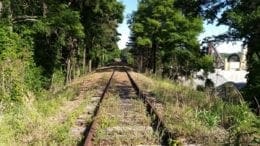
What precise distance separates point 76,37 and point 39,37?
18.1 feet

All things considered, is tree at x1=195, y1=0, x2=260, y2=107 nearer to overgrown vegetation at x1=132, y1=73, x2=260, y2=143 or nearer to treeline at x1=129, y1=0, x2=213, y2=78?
overgrown vegetation at x1=132, y1=73, x2=260, y2=143

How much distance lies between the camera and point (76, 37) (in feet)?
133

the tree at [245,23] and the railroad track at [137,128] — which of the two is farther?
the tree at [245,23]

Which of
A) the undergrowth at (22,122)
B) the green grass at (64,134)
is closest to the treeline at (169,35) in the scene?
the undergrowth at (22,122)

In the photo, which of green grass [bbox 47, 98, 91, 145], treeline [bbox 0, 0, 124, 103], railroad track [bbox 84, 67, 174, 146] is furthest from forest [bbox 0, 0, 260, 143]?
railroad track [bbox 84, 67, 174, 146]

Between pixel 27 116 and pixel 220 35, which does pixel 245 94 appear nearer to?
pixel 220 35

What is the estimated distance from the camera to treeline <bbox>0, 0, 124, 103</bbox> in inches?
688

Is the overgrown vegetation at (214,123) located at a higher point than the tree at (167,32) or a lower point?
lower

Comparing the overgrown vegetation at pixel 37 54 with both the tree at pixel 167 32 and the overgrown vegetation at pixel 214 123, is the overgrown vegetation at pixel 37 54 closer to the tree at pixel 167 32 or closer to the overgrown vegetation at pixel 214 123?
the overgrown vegetation at pixel 214 123

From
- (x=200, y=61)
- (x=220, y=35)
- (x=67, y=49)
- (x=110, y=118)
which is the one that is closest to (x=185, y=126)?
(x=110, y=118)

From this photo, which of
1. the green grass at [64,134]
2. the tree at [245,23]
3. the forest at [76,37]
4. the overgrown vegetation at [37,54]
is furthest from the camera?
Result: the tree at [245,23]

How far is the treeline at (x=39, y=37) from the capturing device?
17.5 meters

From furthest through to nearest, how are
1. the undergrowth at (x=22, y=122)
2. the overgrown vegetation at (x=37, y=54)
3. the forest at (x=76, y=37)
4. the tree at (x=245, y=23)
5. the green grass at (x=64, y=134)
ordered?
the tree at (x=245, y=23) → the forest at (x=76, y=37) → the overgrown vegetation at (x=37, y=54) → the undergrowth at (x=22, y=122) → the green grass at (x=64, y=134)

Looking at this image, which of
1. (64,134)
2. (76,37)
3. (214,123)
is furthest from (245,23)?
(76,37)
